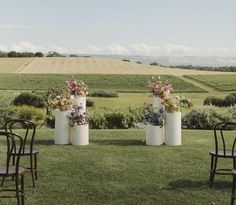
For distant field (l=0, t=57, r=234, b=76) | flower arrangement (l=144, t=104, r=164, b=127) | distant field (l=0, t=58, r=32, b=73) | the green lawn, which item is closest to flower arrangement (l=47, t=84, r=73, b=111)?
the green lawn

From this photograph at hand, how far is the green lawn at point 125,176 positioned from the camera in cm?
695

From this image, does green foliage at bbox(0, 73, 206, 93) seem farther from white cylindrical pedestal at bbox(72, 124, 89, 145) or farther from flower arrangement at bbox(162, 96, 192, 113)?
flower arrangement at bbox(162, 96, 192, 113)

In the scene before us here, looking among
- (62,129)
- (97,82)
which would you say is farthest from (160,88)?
(97,82)

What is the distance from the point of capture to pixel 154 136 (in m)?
11.8

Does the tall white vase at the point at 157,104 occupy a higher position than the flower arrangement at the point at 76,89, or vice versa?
the flower arrangement at the point at 76,89

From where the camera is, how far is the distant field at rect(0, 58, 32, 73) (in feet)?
210

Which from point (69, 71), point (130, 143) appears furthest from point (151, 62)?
point (130, 143)

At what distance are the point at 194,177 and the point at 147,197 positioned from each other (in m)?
1.46

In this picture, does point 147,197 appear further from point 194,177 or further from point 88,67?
point 88,67

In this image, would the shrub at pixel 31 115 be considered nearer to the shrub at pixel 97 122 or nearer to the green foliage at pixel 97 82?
the shrub at pixel 97 122

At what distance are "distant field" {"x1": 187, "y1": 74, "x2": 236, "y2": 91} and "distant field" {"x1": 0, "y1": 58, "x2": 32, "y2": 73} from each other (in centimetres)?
2082

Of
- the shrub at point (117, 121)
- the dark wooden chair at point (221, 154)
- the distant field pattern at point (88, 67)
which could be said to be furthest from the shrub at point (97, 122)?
the distant field pattern at point (88, 67)

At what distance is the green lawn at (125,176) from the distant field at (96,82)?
1503 inches

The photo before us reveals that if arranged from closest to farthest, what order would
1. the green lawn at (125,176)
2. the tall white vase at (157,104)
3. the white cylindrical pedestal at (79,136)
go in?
the green lawn at (125,176), the white cylindrical pedestal at (79,136), the tall white vase at (157,104)
